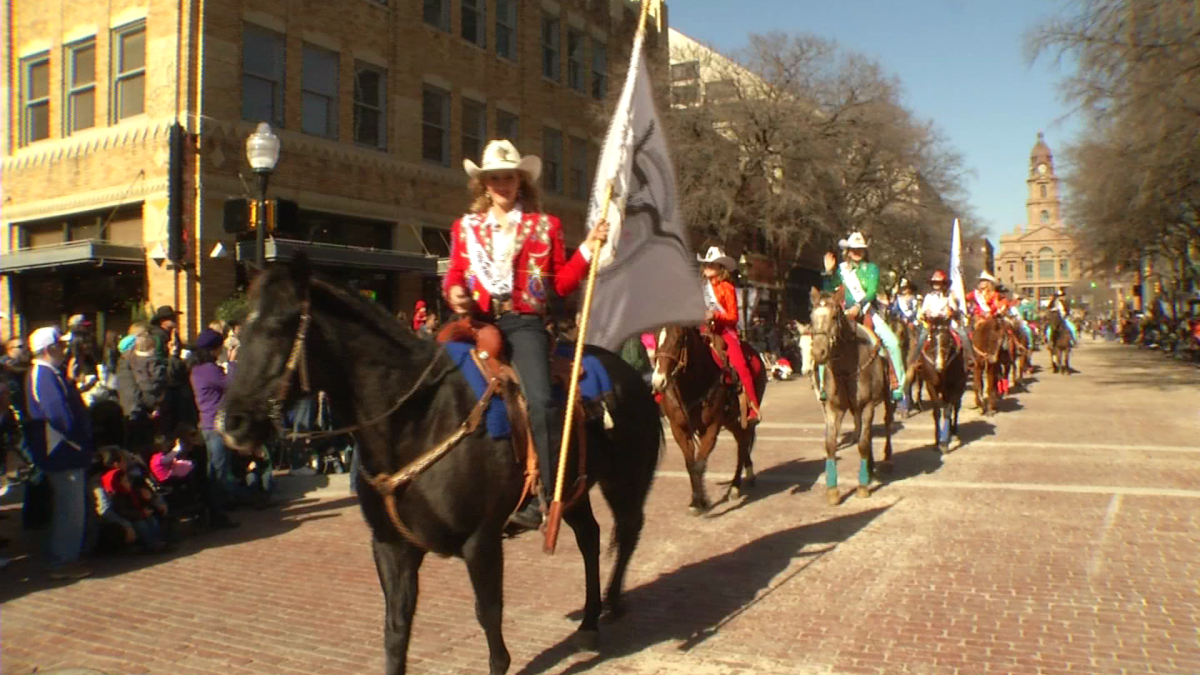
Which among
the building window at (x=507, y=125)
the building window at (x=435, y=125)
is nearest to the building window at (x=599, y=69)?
the building window at (x=507, y=125)

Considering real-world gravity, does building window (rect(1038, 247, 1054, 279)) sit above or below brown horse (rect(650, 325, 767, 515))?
above

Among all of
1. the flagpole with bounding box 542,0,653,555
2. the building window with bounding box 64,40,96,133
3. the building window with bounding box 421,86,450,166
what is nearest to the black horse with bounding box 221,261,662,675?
the flagpole with bounding box 542,0,653,555

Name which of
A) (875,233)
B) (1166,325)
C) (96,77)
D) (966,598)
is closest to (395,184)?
(96,77)

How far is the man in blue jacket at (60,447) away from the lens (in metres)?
7.59

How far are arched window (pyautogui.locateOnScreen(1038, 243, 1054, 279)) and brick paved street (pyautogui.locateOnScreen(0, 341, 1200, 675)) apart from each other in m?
145

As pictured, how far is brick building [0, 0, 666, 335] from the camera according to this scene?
17.7 meters

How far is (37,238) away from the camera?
67.2ft

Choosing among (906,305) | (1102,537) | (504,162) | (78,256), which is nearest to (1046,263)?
(906,305)

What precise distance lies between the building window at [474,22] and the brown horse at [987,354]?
15388 millimetres

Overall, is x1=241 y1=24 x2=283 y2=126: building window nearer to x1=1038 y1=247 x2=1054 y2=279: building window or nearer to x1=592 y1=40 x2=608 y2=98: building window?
x1=592 y1=40 x2=608 y2=98: building window

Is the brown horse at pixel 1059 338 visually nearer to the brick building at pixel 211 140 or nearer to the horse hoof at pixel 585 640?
the brick building at pixel 211 140

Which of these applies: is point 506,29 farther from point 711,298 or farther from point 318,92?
point 711,298

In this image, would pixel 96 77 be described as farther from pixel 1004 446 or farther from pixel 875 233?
pixel 875 233

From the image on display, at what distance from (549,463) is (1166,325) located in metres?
53.5
